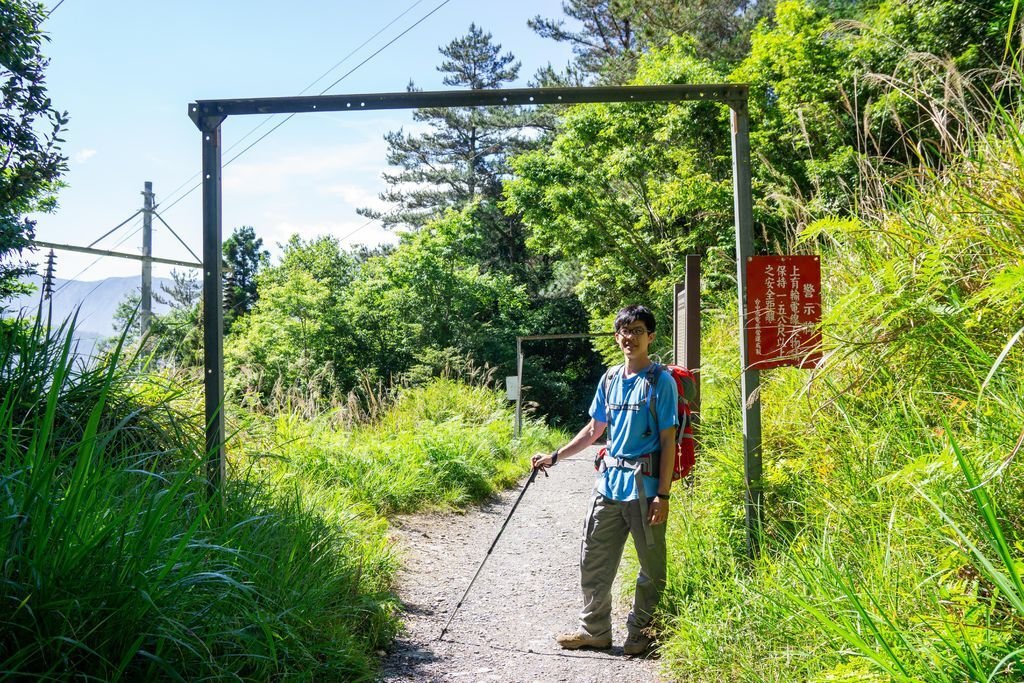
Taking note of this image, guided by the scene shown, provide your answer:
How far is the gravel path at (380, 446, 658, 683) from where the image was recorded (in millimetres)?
4137

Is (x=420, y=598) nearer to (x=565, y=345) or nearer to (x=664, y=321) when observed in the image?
(x=664, y=321)

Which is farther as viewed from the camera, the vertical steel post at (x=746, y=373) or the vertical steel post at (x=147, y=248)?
the vertical steel post at (x=147, y=248)

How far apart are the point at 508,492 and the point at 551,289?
24478mm

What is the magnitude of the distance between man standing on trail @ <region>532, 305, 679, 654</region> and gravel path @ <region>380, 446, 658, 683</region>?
201 millimetres

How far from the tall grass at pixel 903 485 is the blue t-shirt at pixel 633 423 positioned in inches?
23.7

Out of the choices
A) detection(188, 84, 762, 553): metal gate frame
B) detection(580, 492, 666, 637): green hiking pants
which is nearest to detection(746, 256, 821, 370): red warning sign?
detection(188, 84, 762, 553): metal gate frame

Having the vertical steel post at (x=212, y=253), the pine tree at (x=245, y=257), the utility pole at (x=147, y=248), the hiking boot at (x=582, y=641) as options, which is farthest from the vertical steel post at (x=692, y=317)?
the pine tree at (x=245, y=257)

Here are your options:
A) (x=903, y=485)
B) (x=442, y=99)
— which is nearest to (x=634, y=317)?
(x=903, y=485)

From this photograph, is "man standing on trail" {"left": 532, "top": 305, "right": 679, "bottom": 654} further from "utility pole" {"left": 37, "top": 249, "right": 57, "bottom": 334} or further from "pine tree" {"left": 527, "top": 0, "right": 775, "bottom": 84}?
"pine tree" {"left": 527, "top": 0, "right": 775, "bottom": 84}

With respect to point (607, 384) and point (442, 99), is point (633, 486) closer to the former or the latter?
point (607, 384)

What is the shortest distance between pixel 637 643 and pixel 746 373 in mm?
1512

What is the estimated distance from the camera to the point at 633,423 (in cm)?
420

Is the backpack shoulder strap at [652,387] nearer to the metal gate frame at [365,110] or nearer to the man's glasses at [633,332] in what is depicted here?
the man's glasses at [633,332]

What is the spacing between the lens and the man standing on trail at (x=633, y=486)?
414 cm
